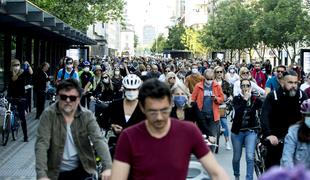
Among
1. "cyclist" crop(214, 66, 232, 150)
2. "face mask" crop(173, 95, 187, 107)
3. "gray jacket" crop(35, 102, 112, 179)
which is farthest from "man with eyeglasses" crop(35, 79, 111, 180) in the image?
"cyclist" crop(214, 66, 232, 150)

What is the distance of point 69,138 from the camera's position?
17.0ft

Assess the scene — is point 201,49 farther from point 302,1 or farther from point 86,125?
point 86,125

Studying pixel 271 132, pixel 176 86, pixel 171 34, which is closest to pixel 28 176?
pixel 176 86

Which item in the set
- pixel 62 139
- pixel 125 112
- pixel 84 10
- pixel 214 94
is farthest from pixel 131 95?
pixel 84 10

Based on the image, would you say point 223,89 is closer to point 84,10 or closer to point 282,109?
point 282,109

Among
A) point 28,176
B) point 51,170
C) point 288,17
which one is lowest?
point 28,176

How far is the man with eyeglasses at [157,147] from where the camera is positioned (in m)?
3.68

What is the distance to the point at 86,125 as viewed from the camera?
522 cm

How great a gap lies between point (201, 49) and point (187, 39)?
13190 mm

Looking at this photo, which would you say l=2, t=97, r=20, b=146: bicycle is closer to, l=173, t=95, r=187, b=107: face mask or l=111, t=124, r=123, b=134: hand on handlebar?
l=173, t=95, r=187, b=107: face mask

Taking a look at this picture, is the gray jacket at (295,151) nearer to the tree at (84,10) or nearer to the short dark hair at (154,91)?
the short dark hair at (154,91)

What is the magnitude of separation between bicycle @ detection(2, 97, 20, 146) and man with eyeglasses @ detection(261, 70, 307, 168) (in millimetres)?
7784

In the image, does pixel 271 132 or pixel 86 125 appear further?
pixel 271 132

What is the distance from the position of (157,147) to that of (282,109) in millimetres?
4087
